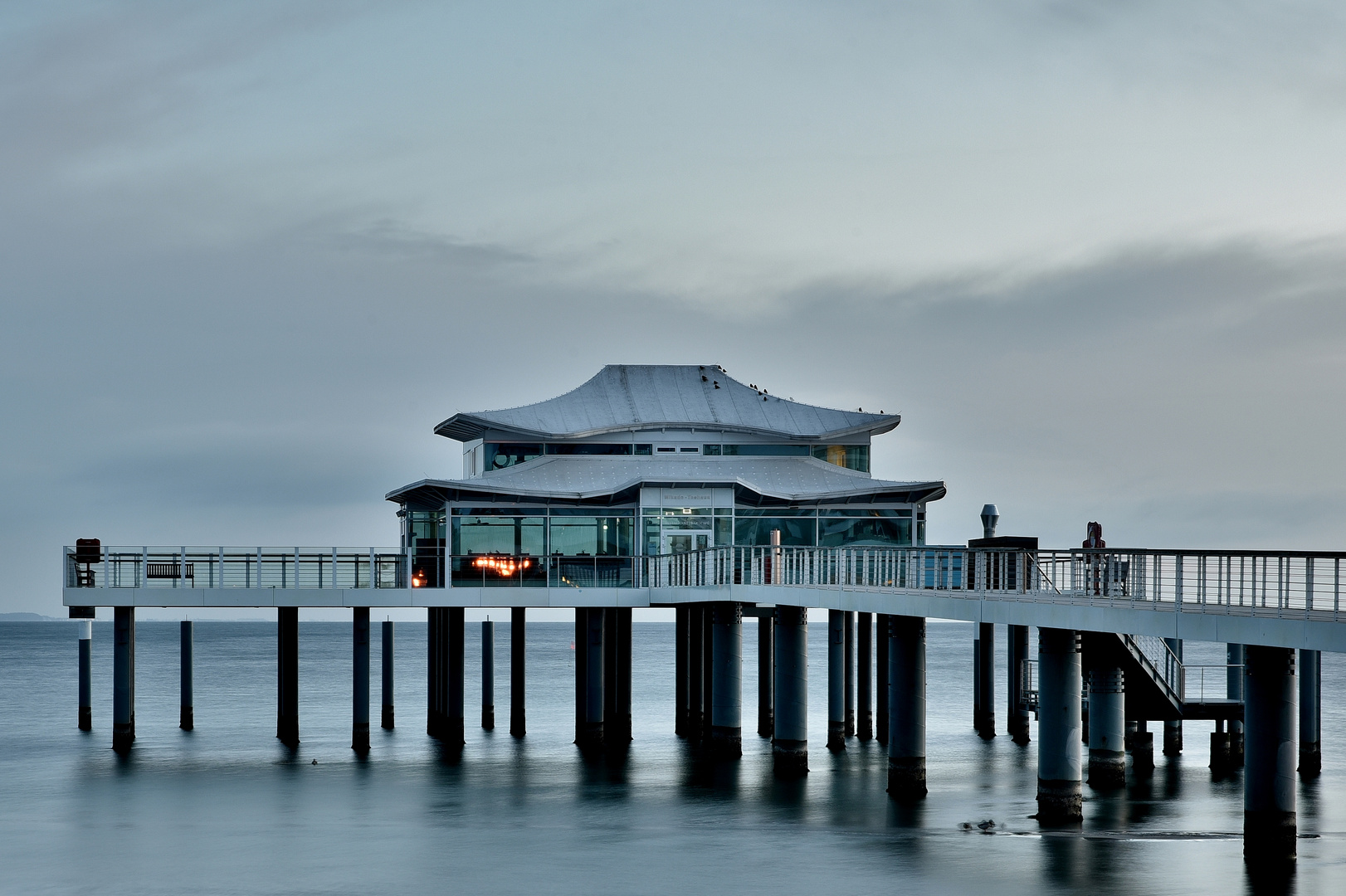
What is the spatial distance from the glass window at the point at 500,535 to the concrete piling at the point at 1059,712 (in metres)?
19.2

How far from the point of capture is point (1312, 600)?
22125 mm

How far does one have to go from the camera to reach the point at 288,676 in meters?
46.7

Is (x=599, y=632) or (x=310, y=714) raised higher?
(x=599, y=632)

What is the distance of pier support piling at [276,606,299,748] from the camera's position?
4547 centimetres

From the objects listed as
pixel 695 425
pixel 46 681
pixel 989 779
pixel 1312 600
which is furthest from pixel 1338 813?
pixel 46 681

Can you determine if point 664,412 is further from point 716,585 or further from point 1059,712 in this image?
→ point 1059,712

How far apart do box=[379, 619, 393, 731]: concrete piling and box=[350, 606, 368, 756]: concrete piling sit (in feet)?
25.5

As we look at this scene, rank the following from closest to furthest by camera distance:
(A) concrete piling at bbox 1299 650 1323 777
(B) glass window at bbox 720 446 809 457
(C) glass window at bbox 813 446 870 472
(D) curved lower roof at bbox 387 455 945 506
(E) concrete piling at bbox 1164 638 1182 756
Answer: (A) concrete piling at bbox 1299 650 1323 777, (E) concrete piling at bbox 1164 638 1182 756, (D) curved lower roof at bbox 387 455 945 506, (B) glass window at bbox 720 446 809 457, (C) glass window at bbox 813 446 870 472

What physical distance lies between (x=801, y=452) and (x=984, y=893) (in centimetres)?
2383

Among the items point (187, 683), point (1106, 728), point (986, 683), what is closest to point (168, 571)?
point (187, 683)

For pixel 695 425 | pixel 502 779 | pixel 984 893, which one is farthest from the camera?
pixel 695 425

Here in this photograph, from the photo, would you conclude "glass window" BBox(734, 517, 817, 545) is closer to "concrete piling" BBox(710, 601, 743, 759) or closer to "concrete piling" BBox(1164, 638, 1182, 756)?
"concrete piling" BBox(710, 601, 743, 759)

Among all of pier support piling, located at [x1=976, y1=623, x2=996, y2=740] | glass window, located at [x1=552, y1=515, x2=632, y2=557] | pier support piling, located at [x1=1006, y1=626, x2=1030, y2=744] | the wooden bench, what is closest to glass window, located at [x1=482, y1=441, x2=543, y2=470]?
glass window, located at [x1=552, y1=515, x2=632, y2=557]

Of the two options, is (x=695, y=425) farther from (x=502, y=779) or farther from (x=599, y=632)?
(x=502, y=779)
